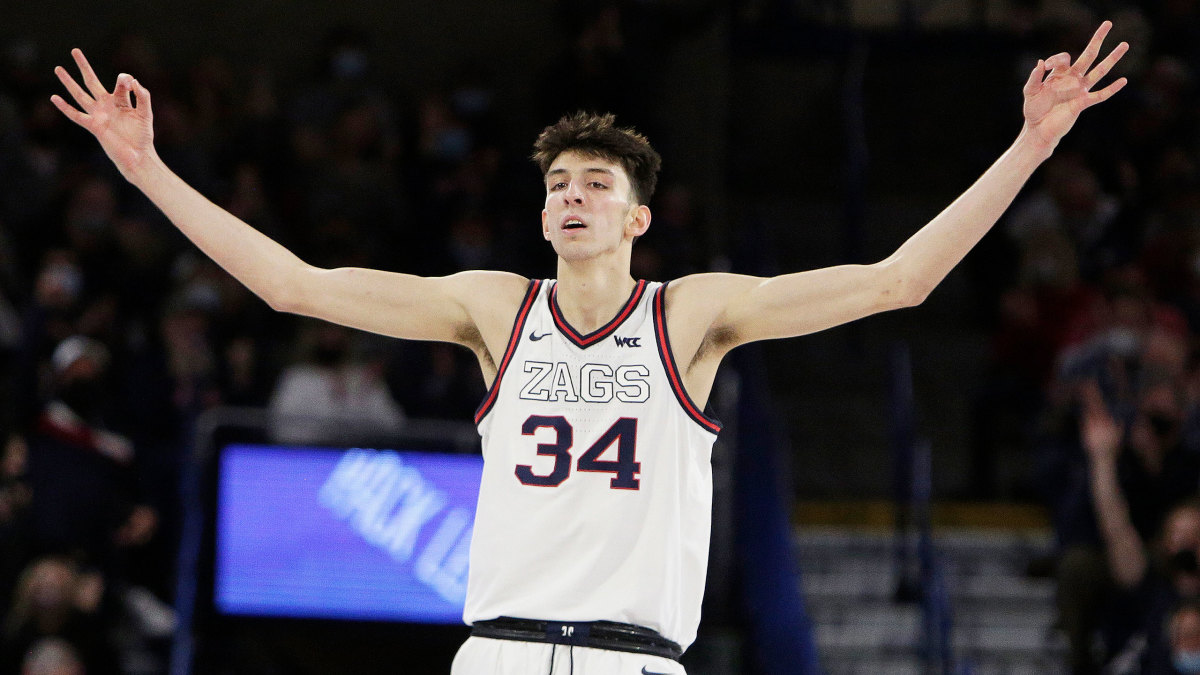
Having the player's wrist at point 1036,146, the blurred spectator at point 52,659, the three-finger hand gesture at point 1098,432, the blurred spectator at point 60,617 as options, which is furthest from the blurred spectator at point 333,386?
the player's wrist at point 1036,146

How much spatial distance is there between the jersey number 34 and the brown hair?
2.40 feet

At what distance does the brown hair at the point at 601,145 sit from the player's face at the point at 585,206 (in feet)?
0.08

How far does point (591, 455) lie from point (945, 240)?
1.08 m

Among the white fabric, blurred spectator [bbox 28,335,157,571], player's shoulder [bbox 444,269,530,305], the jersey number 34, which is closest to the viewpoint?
the white fabric

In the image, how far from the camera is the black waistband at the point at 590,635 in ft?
13.3

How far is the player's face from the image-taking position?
4309 mm

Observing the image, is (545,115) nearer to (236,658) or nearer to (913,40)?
(913,40)

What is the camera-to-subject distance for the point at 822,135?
47.3 ft

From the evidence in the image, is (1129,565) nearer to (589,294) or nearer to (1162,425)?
(1162,425)

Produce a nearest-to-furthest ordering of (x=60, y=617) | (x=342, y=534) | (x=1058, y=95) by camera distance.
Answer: (x=1058, y=95) < (x=60, y=617) < (x=342, y=534)

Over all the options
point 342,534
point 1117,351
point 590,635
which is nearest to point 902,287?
point 590,635

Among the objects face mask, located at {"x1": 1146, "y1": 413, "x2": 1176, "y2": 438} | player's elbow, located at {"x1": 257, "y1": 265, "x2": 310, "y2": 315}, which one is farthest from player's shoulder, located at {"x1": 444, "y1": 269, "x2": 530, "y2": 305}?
face mask, located at {"x1": 1146, "y1": 413, "x2": 1176, "y2": 438}

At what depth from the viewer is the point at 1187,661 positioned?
25.5ft

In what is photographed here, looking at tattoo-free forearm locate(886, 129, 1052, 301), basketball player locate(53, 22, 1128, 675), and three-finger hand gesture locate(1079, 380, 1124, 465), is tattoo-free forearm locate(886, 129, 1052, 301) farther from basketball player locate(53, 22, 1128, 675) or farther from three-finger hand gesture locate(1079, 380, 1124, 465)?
three-finger hand gesture locate(1079, 380, 1124, 465)
